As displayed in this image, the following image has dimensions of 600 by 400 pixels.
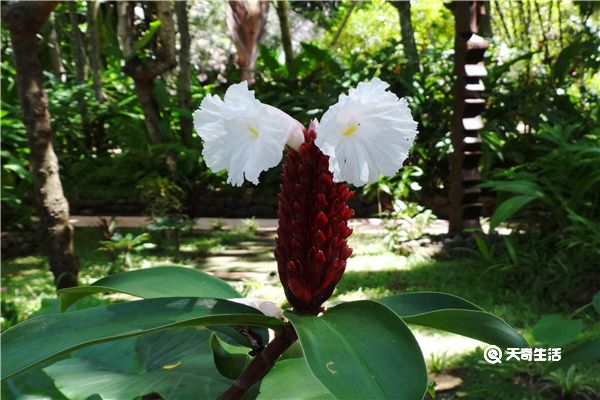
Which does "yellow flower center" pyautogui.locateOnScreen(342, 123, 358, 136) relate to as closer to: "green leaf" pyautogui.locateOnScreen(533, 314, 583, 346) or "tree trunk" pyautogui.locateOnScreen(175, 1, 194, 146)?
"green leaf" pyautogui.locateOnScreen(533, 314, 583, 346)

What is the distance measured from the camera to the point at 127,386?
1067mm

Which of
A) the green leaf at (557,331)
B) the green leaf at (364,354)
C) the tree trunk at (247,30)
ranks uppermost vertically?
the tree trunk at (247,30)

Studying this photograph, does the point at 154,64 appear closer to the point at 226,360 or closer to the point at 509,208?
the point at 509,208

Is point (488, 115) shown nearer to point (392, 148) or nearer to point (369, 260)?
point (369, 260)

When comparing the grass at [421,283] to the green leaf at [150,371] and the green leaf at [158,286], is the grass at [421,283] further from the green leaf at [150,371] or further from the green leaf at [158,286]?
the green leaf at [158,286]

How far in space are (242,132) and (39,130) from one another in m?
2.70

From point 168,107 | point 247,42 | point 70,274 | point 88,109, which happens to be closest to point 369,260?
point 70,274

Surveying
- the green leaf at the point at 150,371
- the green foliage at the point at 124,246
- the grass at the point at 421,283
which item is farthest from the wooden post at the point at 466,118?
the green leaf at the point at 150,371

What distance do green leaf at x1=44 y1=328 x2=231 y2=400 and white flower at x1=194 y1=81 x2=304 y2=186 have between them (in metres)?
0.40

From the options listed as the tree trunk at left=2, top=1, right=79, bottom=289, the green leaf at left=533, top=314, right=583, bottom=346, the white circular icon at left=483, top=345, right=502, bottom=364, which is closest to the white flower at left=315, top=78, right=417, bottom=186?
the green leaf at left=533, top=314, right=583, bottom=346

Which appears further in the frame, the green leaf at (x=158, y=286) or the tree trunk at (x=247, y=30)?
the tree trunk at (x=247, y=30)

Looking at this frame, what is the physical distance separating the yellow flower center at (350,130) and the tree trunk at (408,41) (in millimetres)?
6311

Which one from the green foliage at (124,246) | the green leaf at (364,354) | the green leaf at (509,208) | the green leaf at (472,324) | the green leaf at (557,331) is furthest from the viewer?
the green foliage at (124,246)

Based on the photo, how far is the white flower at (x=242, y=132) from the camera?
84cm
